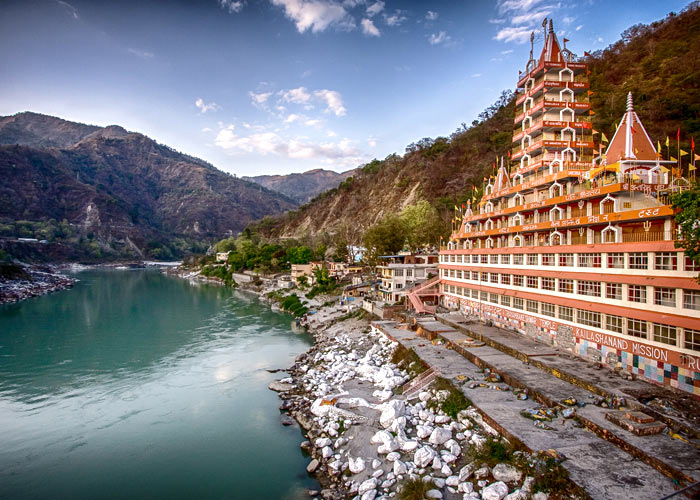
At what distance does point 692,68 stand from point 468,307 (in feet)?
145

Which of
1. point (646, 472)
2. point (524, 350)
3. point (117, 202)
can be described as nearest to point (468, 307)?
point (524, 350)

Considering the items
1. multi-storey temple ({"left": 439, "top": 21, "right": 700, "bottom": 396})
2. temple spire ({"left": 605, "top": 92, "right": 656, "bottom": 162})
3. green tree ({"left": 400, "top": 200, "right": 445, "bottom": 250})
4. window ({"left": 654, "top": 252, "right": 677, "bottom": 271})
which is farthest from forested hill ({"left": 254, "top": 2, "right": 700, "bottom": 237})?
window ({"left": 654, "top": 252, "right": 677, "bottom": 271})

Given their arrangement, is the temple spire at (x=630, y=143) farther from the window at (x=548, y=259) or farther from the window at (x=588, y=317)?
the window at (x=588, y=317)

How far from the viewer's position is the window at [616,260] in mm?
14359

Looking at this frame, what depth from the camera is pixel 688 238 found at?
10.1m

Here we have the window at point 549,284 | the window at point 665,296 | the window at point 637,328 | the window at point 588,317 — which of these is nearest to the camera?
the window at point 665,296

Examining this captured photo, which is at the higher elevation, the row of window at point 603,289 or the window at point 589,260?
the window at point 589,260

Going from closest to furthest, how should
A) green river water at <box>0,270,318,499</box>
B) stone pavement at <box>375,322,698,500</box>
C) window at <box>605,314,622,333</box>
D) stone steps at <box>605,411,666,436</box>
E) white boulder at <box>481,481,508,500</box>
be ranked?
stone pavement at <box>375,322,698,500</box> < white boulder at <box>481,481,508,500</box> < stone steps at <box>605,411,666,436</box> < green river water at <box>0,270,318,499</box> < window at <box>605,314,622,333</box>

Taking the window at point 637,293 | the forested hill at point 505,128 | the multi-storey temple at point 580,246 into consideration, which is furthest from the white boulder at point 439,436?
the forested hill at point 505,128

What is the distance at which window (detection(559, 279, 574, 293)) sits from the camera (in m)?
17.0

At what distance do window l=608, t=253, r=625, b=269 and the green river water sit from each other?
1344 centimetres

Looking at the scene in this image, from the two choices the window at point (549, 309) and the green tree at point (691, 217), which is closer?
the green tree at point (691, 217)

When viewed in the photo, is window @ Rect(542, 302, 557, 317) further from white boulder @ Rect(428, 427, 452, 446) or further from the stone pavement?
white boulder @ Rect(428, 427, 452, 446)

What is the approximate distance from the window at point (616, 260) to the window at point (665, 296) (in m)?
1.64
